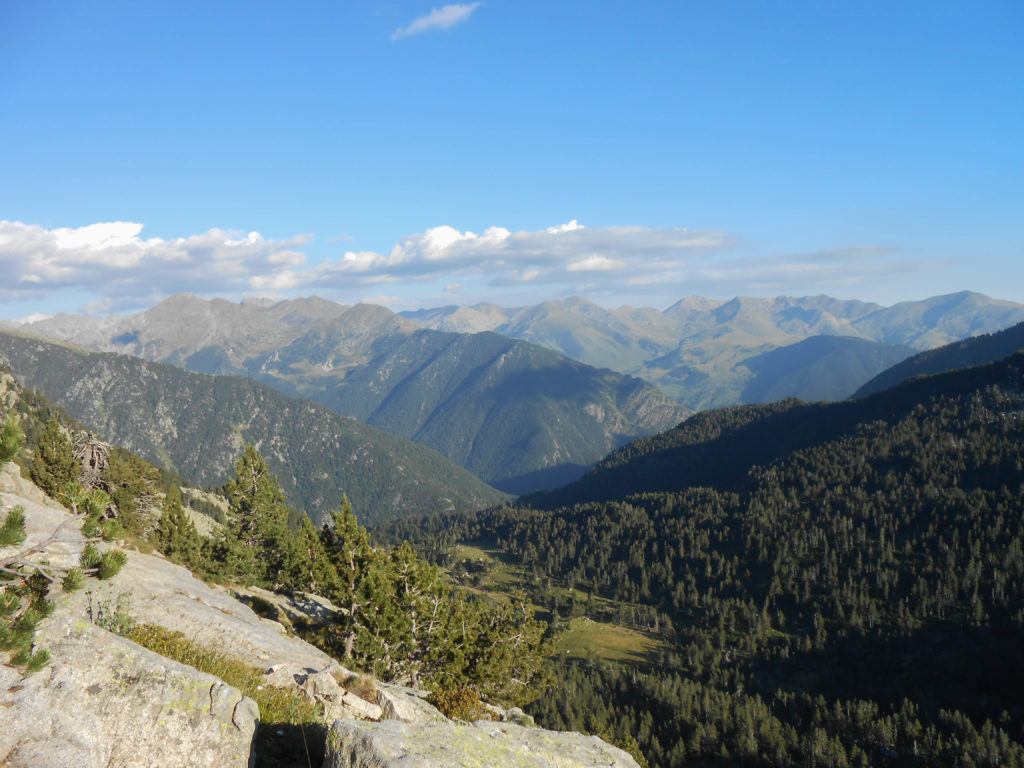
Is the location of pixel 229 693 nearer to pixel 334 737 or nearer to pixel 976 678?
pixel 334 737

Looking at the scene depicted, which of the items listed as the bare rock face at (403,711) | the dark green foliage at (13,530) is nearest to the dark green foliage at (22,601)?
the dark green foliage at (13,530)

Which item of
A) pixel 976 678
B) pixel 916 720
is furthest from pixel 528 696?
pixel 976 678

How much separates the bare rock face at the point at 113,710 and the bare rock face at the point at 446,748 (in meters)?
2.89

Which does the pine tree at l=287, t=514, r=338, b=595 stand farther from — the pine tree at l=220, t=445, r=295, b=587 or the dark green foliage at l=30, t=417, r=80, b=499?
the dark green foliage at l=30, t=417, r=80, b=499

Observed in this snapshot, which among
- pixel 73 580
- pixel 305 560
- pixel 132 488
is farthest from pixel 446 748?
pixel 132 488

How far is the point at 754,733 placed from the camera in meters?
156

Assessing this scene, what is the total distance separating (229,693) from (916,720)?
203028mm

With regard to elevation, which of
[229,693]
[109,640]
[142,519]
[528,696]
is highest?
[109,640]

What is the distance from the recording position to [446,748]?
15.2 meters

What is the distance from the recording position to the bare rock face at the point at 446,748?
1381cm

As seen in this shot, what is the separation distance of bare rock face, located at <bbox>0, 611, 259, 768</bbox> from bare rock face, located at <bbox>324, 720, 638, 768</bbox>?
9.47 ft

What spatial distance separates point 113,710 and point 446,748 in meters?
8.47

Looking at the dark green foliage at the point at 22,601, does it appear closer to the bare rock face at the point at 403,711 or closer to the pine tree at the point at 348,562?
the bare rock face at the point at 403,711

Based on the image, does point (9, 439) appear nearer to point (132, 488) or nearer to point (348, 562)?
point (348, 562)
